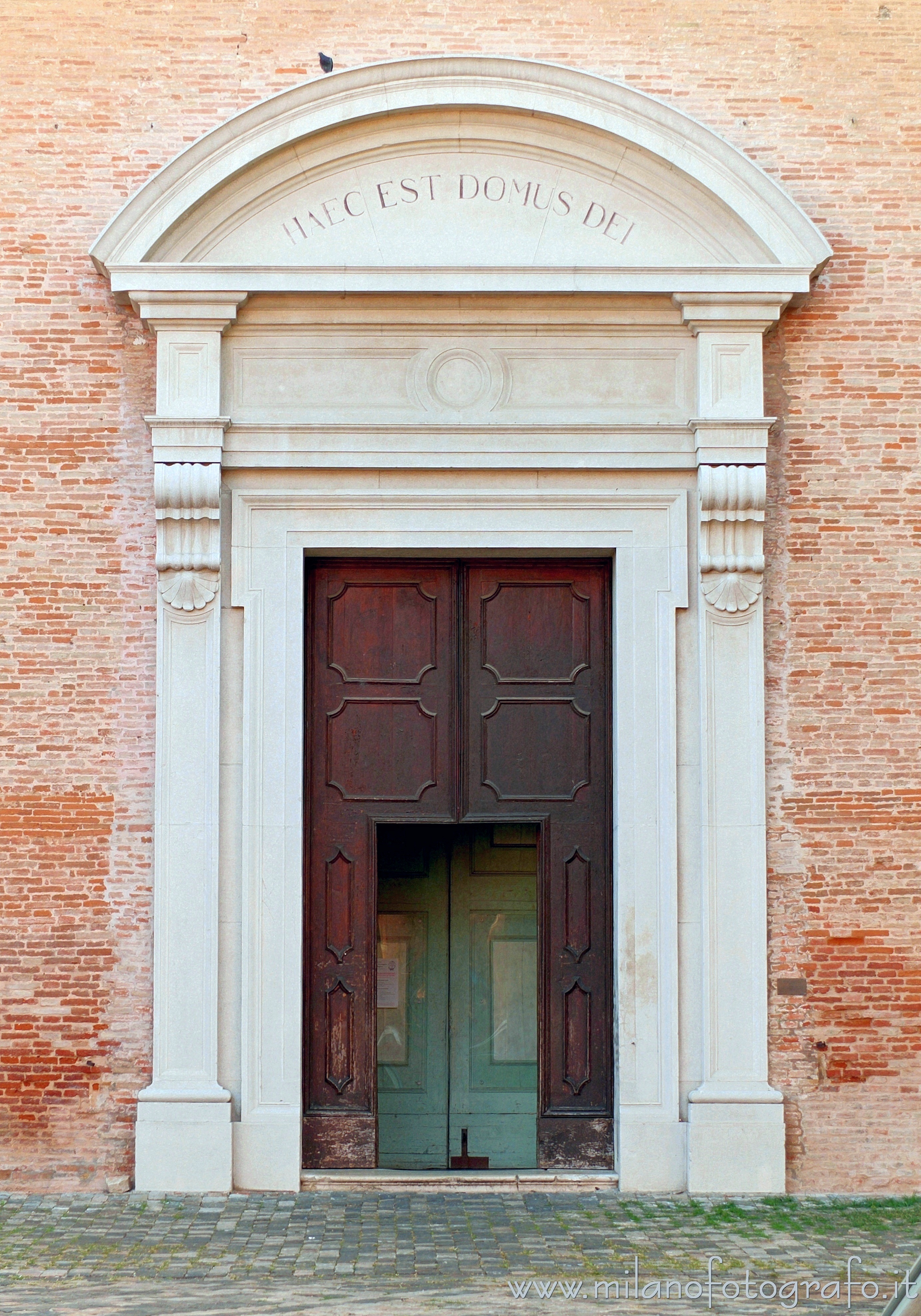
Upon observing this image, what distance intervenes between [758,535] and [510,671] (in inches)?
66.1

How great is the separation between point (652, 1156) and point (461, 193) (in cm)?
576

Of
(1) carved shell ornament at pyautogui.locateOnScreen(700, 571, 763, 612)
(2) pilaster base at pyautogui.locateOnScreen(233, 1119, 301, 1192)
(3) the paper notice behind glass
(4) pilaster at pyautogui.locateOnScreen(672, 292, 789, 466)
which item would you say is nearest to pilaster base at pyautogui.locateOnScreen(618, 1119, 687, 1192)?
(2) pilaster base at pyautogui.locateOnScreen(233, 1119, 301, 1192)

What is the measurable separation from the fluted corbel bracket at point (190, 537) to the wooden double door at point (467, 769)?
691mm

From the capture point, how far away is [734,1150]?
8.12m

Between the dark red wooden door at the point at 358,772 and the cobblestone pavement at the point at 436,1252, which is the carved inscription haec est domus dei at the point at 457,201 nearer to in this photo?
the dark red wooden door at the point at 358,772

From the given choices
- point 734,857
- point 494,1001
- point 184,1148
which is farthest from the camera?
point 494,1001

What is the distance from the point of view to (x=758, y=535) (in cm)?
844

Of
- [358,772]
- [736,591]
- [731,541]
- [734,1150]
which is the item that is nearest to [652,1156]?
[734,1150]

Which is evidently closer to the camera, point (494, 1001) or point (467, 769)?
point (467, 769)

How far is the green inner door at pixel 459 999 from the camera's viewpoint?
9.64 m

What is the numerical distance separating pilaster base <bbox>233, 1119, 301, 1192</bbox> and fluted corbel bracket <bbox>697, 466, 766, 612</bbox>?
13.0 feet

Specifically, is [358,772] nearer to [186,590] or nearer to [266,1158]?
[186,590]

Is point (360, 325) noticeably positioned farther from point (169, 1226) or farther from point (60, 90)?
point (169, 1226)

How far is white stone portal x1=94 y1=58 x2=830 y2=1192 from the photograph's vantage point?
326 inches
